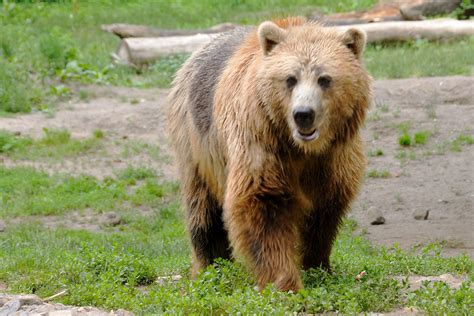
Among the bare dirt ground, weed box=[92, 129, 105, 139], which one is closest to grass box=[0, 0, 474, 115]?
the bare dirt ground

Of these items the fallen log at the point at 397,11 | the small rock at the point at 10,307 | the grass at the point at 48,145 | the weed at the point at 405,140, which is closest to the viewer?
the small rock at the point at 10,307

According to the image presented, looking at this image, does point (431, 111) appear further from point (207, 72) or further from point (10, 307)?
point (10, 307)

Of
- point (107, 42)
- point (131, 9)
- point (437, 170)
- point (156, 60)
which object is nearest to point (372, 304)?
point (437, 170)

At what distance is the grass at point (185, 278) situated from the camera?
5598 millimetres

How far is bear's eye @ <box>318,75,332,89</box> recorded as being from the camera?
6.08 metres

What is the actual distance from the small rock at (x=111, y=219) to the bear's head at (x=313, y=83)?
4.46 metres

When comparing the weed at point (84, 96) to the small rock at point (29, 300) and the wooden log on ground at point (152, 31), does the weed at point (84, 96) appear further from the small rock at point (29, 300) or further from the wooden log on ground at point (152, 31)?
the small rock at point (29, 300)

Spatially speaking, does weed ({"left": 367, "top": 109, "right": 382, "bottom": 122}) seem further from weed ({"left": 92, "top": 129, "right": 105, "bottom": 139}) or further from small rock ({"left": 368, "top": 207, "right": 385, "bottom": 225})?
weed ({"left": 92, "top": 129, "right": 105, "bottom": 139})

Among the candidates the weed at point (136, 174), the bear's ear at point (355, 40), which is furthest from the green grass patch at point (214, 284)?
the weed at point (136, 174)

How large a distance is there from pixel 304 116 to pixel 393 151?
6126 mm

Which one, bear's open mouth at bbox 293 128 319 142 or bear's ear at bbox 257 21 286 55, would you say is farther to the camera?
bear's ear at bbox 257 21 286 55

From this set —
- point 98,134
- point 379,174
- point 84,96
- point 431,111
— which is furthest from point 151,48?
point 379,174

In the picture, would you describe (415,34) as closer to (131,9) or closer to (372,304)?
(131,9)

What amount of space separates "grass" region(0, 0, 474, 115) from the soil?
17.6 inches
